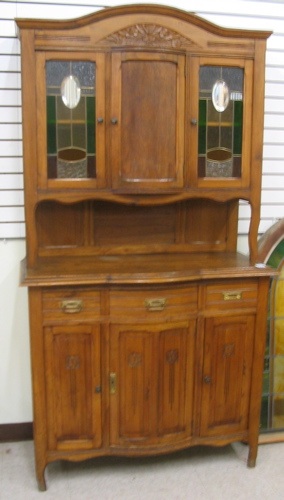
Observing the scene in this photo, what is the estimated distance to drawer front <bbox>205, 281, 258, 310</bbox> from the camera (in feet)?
8.50

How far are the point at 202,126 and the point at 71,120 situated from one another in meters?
0.64

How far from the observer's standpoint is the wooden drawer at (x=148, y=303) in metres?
2.49

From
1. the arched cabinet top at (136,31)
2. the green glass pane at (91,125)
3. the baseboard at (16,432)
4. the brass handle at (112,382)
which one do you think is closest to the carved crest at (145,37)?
the arched cabinet top at (136,31)

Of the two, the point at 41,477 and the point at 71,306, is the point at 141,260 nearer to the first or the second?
the point at 71,306

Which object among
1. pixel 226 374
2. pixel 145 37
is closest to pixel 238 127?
pixel 145 37

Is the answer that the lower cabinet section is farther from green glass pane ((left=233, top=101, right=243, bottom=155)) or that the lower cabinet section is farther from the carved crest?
the carved crest

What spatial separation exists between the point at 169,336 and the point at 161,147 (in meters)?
0.93

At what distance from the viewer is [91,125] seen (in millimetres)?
2467

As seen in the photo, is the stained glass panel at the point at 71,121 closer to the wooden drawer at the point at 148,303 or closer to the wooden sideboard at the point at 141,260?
the wooden sideboard at the point at 141,260

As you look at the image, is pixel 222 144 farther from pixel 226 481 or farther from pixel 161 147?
pixel 226 481

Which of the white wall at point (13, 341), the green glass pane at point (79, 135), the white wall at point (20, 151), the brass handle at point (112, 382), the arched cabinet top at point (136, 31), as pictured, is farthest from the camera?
the white wall at point (13, 341)

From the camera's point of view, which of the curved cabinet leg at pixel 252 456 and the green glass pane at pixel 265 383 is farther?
the green glass pane at pixel 265 383

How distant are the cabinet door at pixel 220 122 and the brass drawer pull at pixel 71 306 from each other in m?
0.81

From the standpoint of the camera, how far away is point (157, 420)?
104 inches
